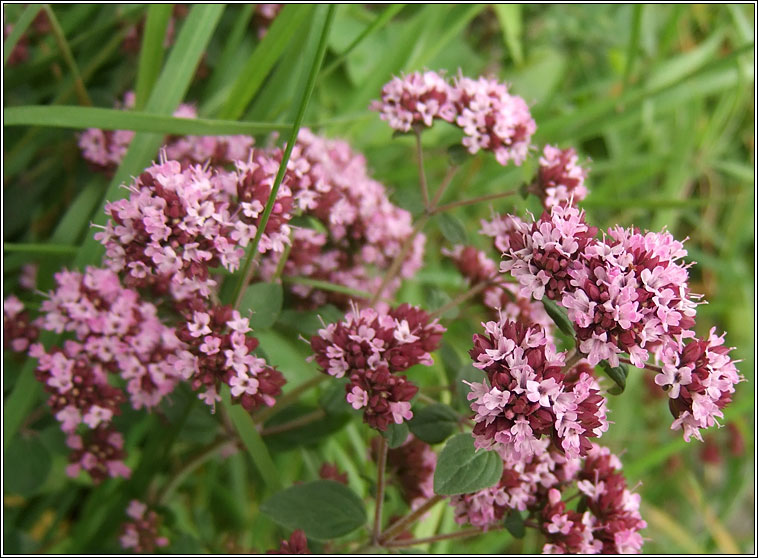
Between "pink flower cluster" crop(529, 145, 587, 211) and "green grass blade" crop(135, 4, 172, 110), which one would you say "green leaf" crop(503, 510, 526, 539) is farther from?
"green grass blade" crop(135, 4, 172, 110)

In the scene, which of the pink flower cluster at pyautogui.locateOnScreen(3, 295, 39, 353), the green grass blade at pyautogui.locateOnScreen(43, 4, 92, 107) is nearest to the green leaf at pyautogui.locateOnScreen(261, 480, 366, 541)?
the pink flower cluster at pyautogui.locateOnScreen(3, 295, 39, 353)

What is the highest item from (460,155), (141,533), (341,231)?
(460,155)

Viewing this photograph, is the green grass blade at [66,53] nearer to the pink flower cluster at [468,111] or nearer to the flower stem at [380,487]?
the pink flower cluster at [468,111]

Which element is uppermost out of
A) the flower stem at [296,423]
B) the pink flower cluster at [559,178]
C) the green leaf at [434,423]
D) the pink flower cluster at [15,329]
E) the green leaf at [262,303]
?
the pink flower cluster at [559,178]

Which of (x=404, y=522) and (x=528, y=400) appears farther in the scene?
(x=404, y=522)

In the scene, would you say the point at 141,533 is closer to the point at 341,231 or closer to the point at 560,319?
the point at 341,231

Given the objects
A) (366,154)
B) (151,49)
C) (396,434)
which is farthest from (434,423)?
(366,154)

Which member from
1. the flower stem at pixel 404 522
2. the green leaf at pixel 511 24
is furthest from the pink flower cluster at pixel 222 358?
the green leaf at pixel 511 24
